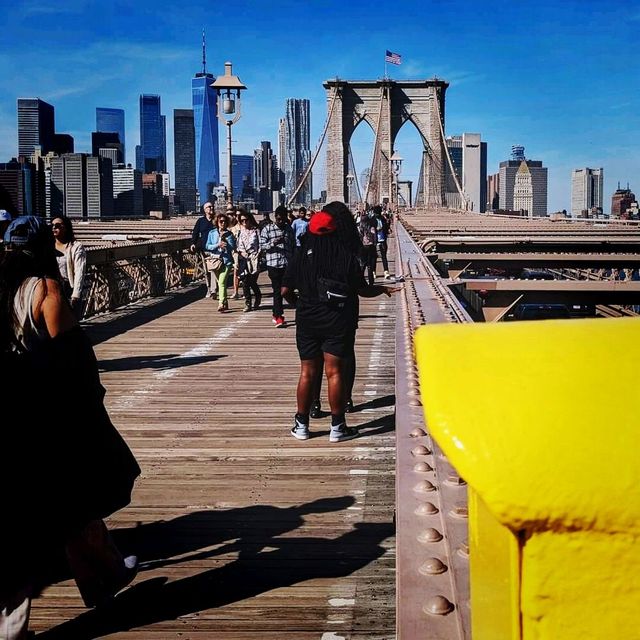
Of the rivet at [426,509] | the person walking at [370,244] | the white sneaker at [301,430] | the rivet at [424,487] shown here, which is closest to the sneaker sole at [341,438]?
the white sneaker at [301,430]

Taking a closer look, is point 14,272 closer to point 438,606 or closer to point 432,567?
point 432,567

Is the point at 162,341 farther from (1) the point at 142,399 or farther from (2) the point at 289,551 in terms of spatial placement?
(2) the point at 289,551

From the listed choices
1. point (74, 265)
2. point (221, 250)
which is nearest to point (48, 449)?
point (74, 265)

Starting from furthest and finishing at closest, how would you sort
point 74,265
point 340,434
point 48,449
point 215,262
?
point 215,262, point 74,265, point 340,434, point 48,449

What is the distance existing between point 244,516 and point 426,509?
2220 millimetres

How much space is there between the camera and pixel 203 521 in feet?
12.9

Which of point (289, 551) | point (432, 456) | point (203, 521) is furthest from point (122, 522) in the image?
point (432, 456)

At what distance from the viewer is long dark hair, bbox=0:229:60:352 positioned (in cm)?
306

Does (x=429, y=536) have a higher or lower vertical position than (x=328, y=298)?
lower

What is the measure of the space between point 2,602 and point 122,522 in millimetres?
1413

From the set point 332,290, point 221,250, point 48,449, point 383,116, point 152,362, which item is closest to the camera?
point 48,449

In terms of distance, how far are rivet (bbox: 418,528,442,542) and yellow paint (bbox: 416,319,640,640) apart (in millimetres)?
903

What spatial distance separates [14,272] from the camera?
10.2 feet

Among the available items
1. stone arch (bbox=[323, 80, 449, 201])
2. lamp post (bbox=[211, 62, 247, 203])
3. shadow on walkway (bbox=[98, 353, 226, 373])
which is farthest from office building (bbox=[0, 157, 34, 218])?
shadow on walkway (bbox=[98, 353, 226, 373])
